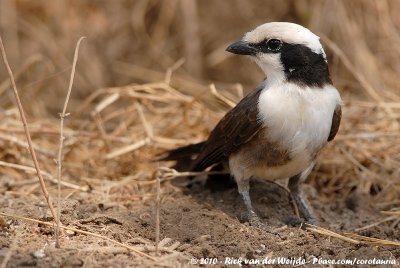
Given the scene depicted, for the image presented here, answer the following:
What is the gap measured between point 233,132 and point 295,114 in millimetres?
481

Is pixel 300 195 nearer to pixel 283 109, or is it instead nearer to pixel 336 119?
pixel 336 119

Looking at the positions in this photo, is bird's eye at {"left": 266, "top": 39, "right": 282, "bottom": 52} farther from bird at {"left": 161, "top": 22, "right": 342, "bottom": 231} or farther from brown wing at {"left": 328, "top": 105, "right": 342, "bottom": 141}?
brown wing at {"left": 328, "top": 105, "right": 342, "bottom": 141}

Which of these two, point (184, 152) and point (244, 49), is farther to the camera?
point (184, 152)

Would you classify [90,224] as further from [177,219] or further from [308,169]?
[308,169]

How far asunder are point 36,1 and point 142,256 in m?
5.70

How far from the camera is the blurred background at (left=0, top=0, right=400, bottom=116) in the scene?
7.51 metres

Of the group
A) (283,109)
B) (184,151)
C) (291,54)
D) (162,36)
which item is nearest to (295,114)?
(283,109)

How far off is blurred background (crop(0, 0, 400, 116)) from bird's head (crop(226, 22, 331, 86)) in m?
3.05

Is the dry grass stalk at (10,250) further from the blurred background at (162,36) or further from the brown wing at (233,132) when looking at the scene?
the blurred background at (162,36)

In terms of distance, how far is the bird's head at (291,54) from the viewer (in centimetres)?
432

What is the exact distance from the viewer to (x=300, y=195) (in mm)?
4848

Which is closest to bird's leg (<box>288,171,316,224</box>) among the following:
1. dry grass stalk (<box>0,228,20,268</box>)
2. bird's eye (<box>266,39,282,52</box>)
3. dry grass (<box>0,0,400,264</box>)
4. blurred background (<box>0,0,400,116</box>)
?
dry grass (<box>0,0,400,264</box>)

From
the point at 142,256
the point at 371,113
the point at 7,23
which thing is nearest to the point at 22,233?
the point at 142,256

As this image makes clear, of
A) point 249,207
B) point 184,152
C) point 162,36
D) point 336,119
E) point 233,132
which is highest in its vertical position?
point 336,119
